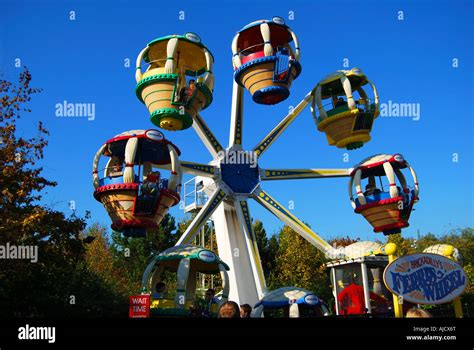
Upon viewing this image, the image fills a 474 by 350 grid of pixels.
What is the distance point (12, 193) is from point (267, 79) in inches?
332

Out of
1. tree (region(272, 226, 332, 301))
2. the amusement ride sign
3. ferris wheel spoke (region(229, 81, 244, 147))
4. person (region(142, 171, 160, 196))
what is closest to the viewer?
the amusement ride sign

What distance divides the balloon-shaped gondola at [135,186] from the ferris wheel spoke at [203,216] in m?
2.28

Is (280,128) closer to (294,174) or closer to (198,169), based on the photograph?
(294,174)

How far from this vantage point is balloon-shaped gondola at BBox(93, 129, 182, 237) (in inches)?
560

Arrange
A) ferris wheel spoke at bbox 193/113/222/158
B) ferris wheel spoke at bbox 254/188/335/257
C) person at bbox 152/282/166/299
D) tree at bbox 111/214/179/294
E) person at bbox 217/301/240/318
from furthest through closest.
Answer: tree at bbox 111/214/179/294 < ferris wheel spoke at bbox 193/113/222/158 < ferris wheel spoke at bbox 254/188/335/257 < person at bbox 152/282/166/299 < person at bbox 217/301/240/318

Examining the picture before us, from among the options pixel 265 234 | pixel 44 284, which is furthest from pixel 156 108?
pixel 265 234

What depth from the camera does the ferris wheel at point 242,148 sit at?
14812 mm

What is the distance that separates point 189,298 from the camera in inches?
676

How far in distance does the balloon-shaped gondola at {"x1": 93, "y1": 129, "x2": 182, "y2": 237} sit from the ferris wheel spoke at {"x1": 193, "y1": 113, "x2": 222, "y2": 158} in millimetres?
3915

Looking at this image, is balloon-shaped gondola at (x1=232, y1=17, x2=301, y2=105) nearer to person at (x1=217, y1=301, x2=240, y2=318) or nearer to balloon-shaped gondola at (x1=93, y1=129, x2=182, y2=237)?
balloon-shaped gondola at (x1=93, y1=129, x2=182, y2=237)

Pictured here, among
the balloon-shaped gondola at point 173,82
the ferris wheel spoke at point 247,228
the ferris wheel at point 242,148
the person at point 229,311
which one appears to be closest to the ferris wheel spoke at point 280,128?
the ferris wheel at point 242,148

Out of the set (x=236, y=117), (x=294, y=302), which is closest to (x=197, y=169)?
(x=236, y=117)

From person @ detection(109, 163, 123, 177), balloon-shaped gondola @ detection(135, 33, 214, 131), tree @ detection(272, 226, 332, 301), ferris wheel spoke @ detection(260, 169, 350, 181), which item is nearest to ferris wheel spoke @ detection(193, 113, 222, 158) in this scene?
ferris wheel spoke @ detection(260, 169, 350, 181)

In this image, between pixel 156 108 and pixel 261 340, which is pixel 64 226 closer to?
pixel 156 108
